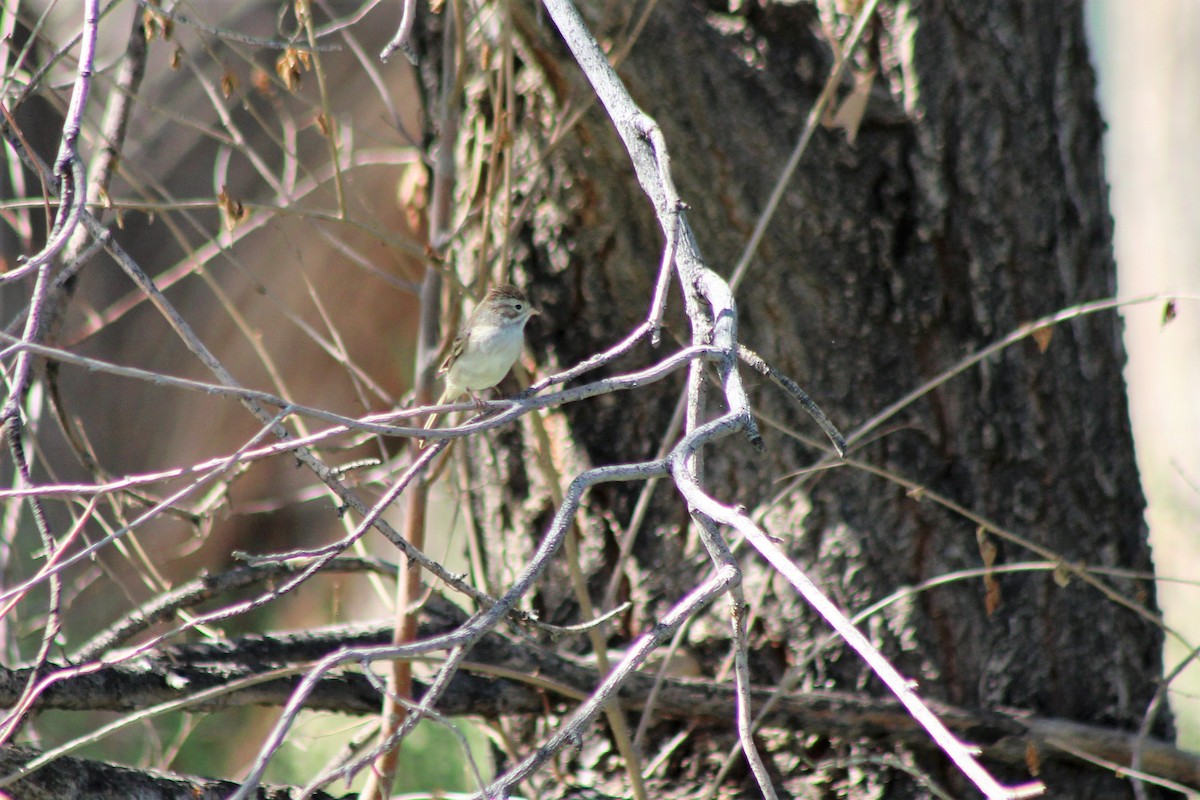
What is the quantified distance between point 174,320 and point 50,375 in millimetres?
1030

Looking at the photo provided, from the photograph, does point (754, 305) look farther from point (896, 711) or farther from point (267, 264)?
point (267, 264)

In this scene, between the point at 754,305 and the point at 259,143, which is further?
the point at 259,143

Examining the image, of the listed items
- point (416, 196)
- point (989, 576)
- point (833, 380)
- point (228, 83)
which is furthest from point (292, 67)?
point (989, 576)

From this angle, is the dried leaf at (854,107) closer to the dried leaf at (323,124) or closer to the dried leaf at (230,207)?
the dried leaf at (323,124)

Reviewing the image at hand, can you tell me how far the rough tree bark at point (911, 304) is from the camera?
3.04m

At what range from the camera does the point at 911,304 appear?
10.2ft

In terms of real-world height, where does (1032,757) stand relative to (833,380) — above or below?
below

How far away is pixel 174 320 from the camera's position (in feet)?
5.81

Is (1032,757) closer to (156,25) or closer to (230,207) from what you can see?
(230,207)

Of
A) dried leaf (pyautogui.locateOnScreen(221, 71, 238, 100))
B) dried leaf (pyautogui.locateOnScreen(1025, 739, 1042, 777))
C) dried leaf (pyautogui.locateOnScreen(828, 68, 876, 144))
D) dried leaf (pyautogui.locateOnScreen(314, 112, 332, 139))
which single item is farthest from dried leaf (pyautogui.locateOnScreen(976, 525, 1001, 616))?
dried leaf (pyautogui.locateOnScreen(221, 71, 238, 100))

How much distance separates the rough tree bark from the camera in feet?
9.96

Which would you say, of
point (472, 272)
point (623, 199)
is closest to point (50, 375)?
point (472, 272)

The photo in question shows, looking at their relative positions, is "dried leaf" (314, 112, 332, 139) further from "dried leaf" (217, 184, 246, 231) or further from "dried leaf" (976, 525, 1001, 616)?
"dried leaf" (976, 525, 1001, 616)

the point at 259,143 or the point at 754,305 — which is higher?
the point at 259,143
